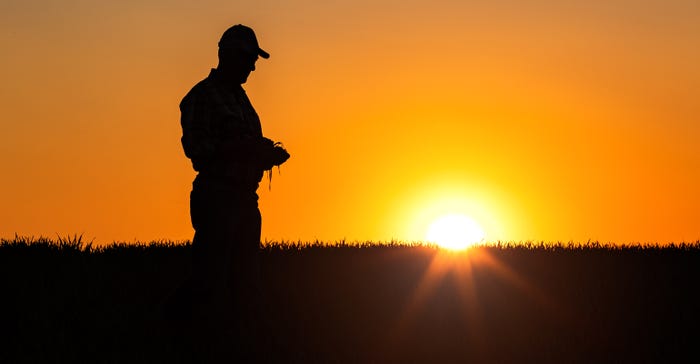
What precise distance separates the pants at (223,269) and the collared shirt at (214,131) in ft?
0.47

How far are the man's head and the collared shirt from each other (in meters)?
0.19

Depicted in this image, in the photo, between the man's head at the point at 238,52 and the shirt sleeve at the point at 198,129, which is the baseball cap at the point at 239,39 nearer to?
the man's head at the point at 238,52

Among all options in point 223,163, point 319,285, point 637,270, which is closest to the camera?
point 223,163

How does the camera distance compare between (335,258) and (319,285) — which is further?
(335,258)

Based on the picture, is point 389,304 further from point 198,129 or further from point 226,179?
point 198,129

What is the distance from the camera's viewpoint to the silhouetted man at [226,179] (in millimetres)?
8766

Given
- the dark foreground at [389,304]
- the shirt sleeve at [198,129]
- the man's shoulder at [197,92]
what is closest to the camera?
the shirt sleeve at [198,129]

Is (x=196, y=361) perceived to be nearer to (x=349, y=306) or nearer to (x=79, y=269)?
(x=349, y=306)

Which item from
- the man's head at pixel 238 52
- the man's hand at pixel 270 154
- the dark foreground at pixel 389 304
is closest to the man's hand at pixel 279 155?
the man's hand at pixel 270 154

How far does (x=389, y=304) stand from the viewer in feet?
37.4

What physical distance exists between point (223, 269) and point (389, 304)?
2.93 m

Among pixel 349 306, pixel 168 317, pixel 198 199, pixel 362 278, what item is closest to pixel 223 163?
pixel 198 199

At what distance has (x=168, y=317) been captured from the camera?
378 inches

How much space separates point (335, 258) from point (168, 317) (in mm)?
4325
